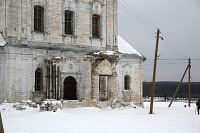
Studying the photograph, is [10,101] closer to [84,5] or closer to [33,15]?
[33,15]

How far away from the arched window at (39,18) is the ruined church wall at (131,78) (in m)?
8.75

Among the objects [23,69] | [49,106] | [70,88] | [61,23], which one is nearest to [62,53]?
[61,23]

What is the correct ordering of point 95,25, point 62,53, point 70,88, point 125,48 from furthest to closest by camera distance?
point 125,48, point 95,25, point 70,88, point 62,53

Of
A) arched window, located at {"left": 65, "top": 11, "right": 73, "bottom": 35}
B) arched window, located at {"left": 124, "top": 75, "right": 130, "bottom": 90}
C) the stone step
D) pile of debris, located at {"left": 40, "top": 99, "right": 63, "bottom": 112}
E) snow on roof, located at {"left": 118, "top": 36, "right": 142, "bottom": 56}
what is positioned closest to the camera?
pile of debris, located at {"left": 40, "top": 99, "right": 63, "bottom": 112}

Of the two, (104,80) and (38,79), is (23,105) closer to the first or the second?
(38,79)

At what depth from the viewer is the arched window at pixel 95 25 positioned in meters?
27.5

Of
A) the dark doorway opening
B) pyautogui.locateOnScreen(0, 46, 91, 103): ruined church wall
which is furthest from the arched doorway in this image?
the dark doorway opening

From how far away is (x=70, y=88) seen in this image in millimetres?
26188

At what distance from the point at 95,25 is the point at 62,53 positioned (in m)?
4.54

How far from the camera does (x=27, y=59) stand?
22.9 metres

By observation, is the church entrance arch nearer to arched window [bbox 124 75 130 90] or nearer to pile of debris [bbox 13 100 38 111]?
arched window [bbox 124 75 130 90]

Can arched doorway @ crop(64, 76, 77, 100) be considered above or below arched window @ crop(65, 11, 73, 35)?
below

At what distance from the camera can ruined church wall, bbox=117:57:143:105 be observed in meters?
29.7

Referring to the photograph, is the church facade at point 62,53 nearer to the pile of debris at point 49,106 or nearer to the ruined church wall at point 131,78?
the ruined church wall at point 131,78
